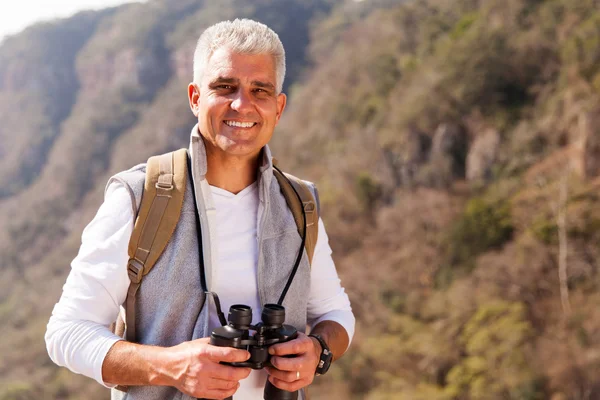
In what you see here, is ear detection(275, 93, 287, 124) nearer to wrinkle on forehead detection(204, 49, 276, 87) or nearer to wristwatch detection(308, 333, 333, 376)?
wrinkle on forehead detection(204, 49, 276, 87)

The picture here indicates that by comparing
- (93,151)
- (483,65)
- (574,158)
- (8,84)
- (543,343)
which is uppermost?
(8,84)

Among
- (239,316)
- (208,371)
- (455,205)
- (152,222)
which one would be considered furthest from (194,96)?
(455,205)

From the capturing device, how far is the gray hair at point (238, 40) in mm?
1514

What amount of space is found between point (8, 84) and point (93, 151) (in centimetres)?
2388

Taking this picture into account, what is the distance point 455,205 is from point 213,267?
21.0m

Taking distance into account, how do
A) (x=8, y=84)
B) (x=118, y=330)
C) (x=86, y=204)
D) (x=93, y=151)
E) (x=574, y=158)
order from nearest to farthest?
(x=118, y=330)
(x=574, y=158)
(x=86, y=204)
(x=93, y=151)
(x=8, y=84)

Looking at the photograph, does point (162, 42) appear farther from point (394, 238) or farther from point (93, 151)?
point (394, 238)

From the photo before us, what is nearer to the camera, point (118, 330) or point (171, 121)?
point (118, 330)

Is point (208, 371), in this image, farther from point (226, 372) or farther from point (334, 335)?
point (334, 335)

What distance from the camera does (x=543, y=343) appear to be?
15.3 metres

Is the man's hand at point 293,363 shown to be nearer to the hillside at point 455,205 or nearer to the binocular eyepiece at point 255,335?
the binocular eyepiece at point 255,335

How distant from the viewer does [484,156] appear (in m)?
22.1

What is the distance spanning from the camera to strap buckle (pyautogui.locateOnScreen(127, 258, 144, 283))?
1.41 meters

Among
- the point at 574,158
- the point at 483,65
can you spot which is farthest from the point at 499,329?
the point at 483,65
